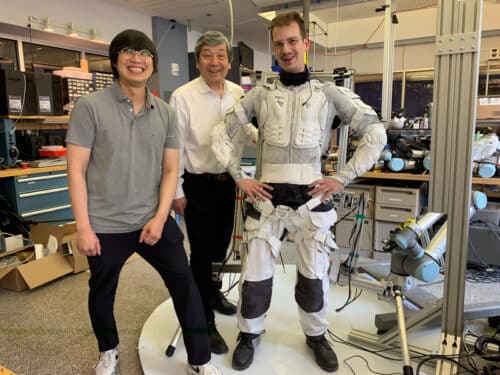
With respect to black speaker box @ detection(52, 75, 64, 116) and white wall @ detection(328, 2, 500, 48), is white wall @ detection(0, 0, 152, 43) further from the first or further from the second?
white wall @ detection(328, 2, 500, 48)

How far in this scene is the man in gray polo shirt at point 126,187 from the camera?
4.61 ft

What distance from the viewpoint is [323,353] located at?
1753 mm

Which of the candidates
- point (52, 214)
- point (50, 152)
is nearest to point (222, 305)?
point (52, 214)

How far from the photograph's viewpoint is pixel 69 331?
2.12 m

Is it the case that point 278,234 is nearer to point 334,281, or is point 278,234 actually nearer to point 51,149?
point 334,281

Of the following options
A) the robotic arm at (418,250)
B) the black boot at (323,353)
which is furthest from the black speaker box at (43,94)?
the robotic arm at (418,250)

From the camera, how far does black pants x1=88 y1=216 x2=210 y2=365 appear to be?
→ 4.96 ft

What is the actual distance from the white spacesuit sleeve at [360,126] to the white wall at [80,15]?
4.05m

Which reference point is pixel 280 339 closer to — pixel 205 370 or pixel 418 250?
pixel 205 370

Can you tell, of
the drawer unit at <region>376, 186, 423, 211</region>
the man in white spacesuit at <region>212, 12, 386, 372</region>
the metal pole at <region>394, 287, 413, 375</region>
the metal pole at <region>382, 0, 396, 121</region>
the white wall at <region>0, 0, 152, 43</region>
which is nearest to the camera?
the metal pole at <region>394, 287, 413, 375</region>

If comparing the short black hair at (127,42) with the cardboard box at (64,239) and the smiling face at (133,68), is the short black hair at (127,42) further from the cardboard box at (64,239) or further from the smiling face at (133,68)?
the cardboard box at (64,239)

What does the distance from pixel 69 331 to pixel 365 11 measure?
6445mm

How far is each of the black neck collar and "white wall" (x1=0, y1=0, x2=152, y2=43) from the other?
384 centimetres

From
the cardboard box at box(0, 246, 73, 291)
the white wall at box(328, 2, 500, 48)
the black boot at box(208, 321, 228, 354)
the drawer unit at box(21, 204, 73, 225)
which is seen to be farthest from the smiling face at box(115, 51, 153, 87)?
the white wall at box(328, 2, 500, 48)
